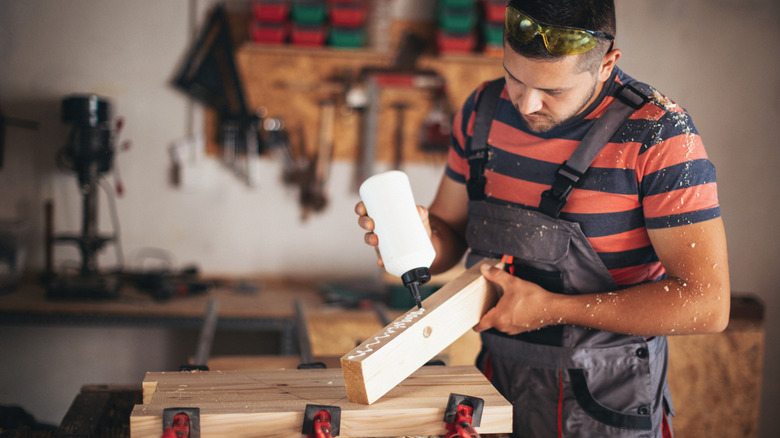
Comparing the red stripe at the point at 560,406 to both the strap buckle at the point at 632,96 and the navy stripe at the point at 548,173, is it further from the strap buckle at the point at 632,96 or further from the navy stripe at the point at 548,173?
the strap buckle at the point at 632,96

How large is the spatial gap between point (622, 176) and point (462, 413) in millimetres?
596

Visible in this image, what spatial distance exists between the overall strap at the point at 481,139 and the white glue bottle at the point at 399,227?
0.37m

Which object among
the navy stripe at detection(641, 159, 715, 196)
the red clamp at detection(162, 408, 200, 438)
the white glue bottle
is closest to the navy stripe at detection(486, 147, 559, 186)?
the navy stripe at detection(641, 159, 715, 196)

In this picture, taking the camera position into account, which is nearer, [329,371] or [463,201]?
[329,371]

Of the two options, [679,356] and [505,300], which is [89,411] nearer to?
[505,300]

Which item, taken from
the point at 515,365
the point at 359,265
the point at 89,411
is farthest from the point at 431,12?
the point at 89,411

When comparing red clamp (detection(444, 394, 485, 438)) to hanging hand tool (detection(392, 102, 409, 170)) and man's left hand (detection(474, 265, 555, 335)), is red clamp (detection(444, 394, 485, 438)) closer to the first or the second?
man's left hand (detection(474, 265, 555, 335))

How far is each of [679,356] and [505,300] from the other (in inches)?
87.2

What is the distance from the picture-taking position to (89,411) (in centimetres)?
141

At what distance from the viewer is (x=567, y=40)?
1.19 meters

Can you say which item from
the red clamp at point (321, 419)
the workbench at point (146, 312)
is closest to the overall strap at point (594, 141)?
the red clamp at point (321, 419)

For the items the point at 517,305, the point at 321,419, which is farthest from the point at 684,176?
the point at 321,419

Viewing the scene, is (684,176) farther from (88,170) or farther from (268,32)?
(88,170)

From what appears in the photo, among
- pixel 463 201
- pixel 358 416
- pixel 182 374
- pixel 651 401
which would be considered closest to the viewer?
pixel 358 416
